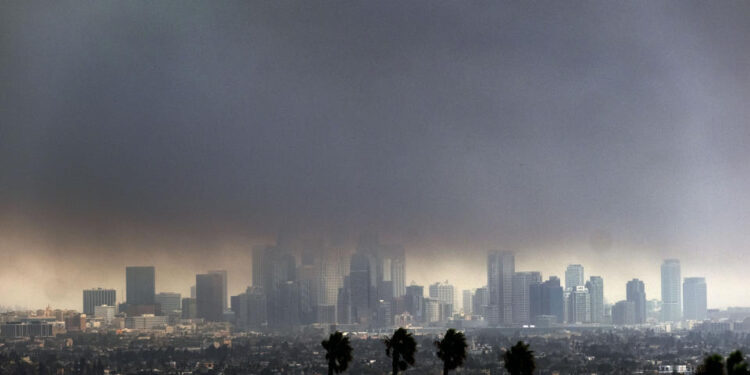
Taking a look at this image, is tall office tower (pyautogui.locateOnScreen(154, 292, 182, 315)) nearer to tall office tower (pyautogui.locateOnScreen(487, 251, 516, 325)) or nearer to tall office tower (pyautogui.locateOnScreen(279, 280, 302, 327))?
tall office tower (pyautogui.locateOnScreen(279, 280, 302, 327))

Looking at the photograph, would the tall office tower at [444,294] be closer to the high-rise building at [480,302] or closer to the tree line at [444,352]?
the high-rise building at [480,302]

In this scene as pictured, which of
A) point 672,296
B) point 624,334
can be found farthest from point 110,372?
point 672,296

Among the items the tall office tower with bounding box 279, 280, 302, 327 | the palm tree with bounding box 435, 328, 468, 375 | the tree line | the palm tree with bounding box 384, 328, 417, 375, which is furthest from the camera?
the tall office tower with bounding box 279, 280, 302, 327

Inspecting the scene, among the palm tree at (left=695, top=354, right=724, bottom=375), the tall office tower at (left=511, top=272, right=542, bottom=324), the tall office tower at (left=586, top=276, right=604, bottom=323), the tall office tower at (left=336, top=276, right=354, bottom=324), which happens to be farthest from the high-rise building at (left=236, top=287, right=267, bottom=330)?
the palm tree at (left=695, top=354, right=724, bottom=375)

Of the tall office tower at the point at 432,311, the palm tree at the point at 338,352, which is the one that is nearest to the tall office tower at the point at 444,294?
the tall office tower at the point at 432,311

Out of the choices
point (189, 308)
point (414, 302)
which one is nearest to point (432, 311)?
point (414, 302)

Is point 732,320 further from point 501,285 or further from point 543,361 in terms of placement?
point 543,361

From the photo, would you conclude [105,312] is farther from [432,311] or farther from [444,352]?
[444,352]
